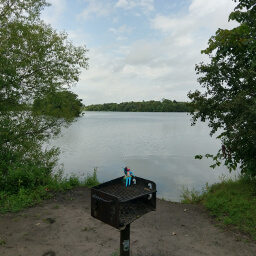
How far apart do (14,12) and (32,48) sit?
1.36 m

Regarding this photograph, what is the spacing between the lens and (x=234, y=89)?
5.98 m

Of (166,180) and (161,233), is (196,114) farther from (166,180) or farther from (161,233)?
(166,180)

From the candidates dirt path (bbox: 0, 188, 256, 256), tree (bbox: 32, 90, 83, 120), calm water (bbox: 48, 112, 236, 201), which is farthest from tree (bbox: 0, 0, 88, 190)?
calm water (bbox: 48, 112, 236, 201)

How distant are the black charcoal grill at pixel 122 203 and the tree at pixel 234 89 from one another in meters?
2.91

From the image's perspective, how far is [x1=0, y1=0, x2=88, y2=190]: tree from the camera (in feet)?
24.5

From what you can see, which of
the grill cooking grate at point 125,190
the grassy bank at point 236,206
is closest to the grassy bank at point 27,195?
the grill cooking grate at point 125,190

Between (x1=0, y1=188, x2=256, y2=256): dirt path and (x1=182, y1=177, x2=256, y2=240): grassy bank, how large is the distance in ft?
0.97

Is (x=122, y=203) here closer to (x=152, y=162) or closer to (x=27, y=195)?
(x=27, y=195)

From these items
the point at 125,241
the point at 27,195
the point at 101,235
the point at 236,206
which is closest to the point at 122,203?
the point at 125,241

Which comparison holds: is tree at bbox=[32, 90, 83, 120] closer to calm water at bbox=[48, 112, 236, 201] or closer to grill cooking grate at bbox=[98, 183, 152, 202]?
calm water at bbox=[48, 112, 236, 201]

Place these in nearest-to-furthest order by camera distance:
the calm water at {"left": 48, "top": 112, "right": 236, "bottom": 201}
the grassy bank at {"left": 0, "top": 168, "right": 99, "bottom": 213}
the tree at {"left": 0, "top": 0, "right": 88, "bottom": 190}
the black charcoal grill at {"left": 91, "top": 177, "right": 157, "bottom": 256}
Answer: the black charcoal grill at {"left": 91, "top": 177, "right": 157, "bottom": 256}, the grassy bank at {"left": 0, "top": 168, "right": 99, "bottom": 213}, the tree at {"left": 0, "top": 0, "right": 88, "bottom": 190}, the calm water at {"left": 48, "top": 112, "right": 236, "bottom": 201}

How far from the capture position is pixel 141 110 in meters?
134

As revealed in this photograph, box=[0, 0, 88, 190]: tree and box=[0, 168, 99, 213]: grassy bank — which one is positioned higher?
box=[0, 0, 88, 190]: tree

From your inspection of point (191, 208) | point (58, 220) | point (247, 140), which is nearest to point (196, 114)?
point (247, 140)
